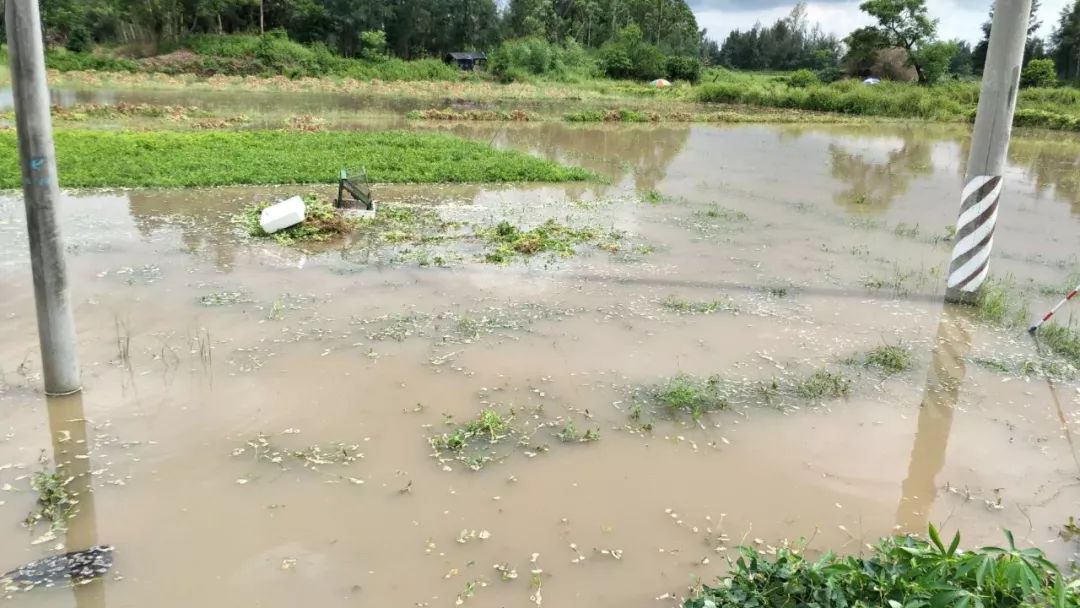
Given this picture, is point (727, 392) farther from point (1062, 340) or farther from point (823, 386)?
point (1062, 340)

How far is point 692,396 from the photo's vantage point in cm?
586

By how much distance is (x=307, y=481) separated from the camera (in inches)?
182

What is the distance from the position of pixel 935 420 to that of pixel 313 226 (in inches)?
319

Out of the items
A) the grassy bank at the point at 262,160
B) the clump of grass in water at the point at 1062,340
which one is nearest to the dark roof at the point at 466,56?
the grassy bank at the point at 262,160

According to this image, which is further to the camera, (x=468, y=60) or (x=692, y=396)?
(x=468, y=60)

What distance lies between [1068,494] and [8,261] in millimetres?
10519

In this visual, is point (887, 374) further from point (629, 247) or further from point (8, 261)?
point (8, 261)

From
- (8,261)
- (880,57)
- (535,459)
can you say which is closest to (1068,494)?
(535,459)

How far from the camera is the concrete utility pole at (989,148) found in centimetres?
775

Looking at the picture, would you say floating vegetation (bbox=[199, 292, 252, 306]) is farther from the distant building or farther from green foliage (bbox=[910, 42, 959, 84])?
green foliage (bbox=[910, 42, 959, 84])

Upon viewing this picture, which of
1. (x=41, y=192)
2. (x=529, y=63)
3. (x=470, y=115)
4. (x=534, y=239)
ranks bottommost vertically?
(x=534, y=239)

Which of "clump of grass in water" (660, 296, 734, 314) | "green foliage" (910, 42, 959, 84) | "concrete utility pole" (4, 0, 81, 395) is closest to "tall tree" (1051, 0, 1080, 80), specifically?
"green foliage" (910, 42, 959, 84)

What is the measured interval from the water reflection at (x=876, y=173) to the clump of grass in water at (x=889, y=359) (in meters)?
8.31

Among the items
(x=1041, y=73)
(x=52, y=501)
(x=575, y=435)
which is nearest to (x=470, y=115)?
(x=575, y=435)
